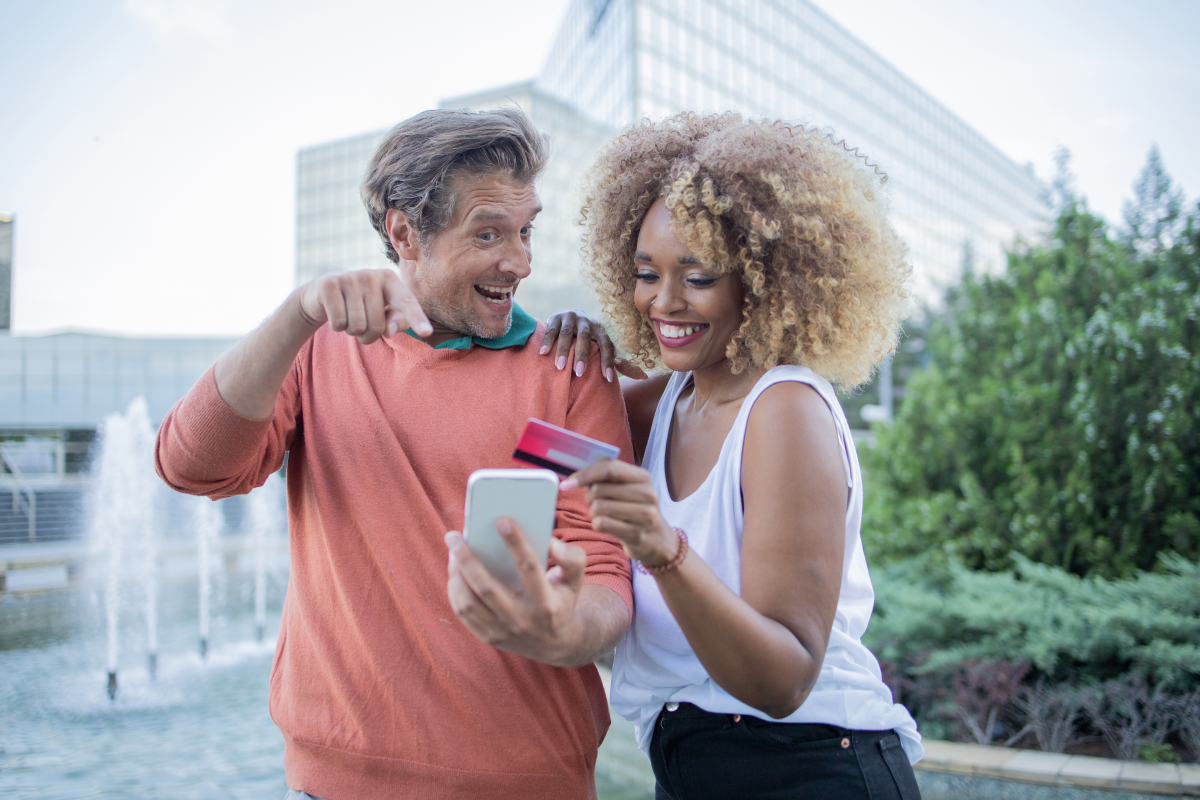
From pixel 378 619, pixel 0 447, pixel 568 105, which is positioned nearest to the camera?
pixel 378 619

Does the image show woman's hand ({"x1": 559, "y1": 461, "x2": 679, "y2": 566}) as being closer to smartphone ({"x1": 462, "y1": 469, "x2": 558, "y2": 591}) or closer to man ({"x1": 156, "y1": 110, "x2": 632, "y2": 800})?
smartphone ({"x1": 462, "y1": 469, "x2": 558, "y2": 591})

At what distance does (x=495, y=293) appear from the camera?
77.9 inches

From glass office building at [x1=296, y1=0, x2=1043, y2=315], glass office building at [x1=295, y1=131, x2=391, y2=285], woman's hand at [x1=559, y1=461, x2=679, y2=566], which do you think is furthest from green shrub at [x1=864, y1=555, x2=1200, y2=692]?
glass office building at [x1=295, y1=131, x2=391, y2=285]

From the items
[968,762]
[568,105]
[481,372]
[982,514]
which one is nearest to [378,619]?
[481,372]

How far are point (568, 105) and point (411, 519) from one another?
38.6 meters

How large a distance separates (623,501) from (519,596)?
20 cm

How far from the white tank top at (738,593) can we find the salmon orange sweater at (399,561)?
0.11 metres

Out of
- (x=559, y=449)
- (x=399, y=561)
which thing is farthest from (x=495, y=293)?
(x=559, y=449)

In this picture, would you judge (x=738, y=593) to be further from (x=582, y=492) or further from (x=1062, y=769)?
(x=1062, y=769)

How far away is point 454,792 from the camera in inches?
61.0

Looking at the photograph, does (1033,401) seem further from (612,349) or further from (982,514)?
(612,349)

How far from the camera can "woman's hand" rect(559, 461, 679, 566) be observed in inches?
45.2

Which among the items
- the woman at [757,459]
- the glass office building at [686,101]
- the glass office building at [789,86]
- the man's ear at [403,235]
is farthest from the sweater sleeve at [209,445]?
the glass office building at [686,101]

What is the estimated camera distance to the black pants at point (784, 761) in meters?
1.55
